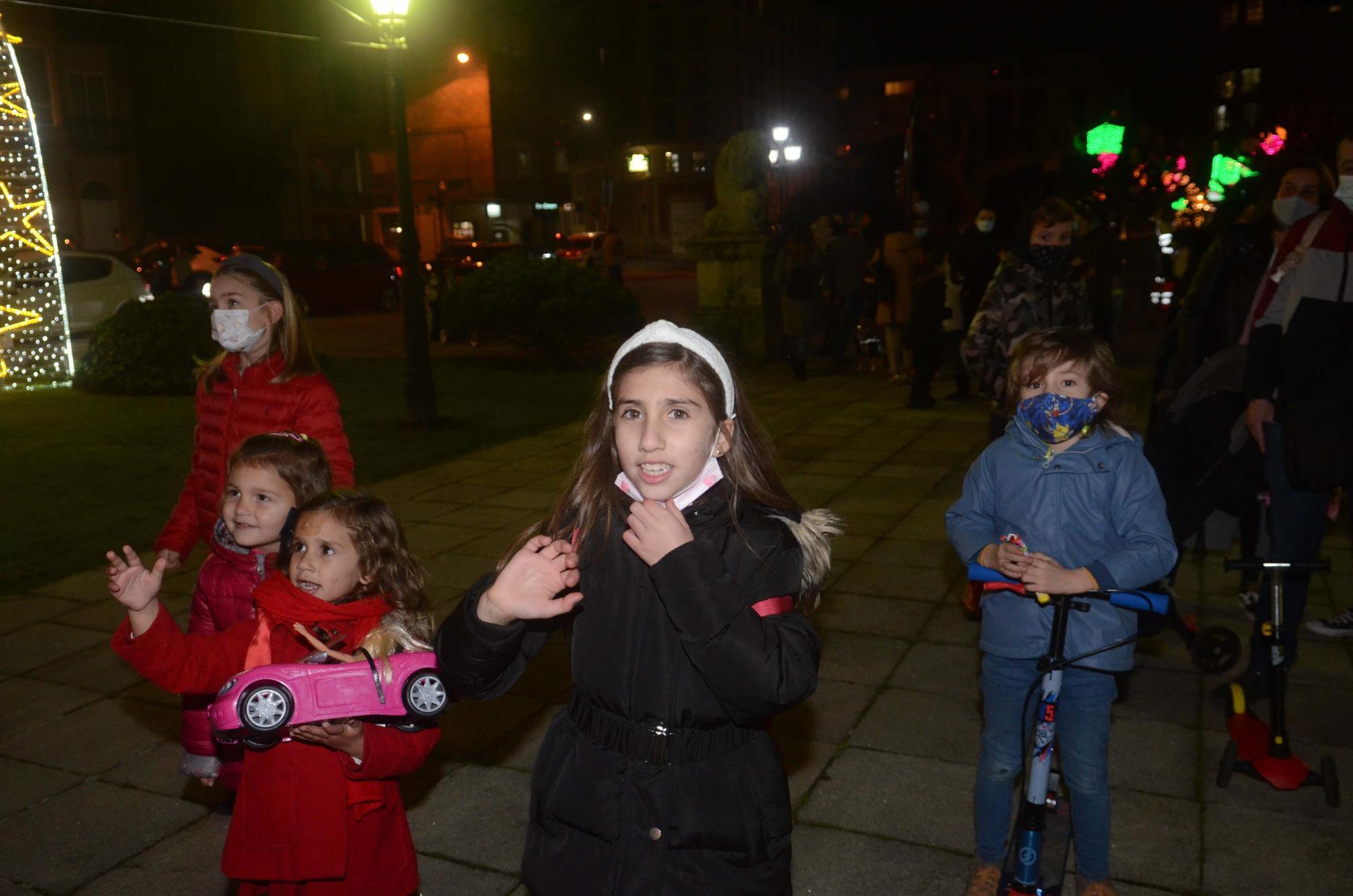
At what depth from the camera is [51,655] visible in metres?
5.30

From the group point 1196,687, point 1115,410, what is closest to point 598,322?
point 1196,687

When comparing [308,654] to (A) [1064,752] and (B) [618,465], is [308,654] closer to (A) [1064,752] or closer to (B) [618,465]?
(B) [618,465]

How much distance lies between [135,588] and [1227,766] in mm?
3444

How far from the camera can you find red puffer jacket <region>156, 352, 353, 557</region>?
12.2ft

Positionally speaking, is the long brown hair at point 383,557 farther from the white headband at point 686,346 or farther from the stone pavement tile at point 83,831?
the stone pavement tile at point 83,831

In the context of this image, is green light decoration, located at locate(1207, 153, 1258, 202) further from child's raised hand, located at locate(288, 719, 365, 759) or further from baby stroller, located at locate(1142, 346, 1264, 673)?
child's raised hand, located at locate(288, 719, 365, 759)

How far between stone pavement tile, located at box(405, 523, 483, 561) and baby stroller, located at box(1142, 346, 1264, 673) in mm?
4278

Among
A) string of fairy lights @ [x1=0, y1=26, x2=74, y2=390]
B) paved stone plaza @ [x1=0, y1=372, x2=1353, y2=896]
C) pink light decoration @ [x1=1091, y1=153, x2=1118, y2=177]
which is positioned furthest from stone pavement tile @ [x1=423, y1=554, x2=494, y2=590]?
pink light decoration @ [x1=1091, y1=153, x2=1118, y2=177]

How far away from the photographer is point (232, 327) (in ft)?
12.2

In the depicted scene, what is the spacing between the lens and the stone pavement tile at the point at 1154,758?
12.5 ft

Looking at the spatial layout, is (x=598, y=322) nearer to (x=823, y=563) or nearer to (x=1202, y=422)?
(x=1202, y=422)

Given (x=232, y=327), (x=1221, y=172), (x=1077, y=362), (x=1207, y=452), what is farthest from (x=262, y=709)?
(x=1221, y=172)

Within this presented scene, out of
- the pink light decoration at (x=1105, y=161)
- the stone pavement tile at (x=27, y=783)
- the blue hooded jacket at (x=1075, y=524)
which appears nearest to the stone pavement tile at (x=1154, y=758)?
the blue hooded jacket at (x=1075, y=524)

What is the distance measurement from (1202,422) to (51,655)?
17.4ft
